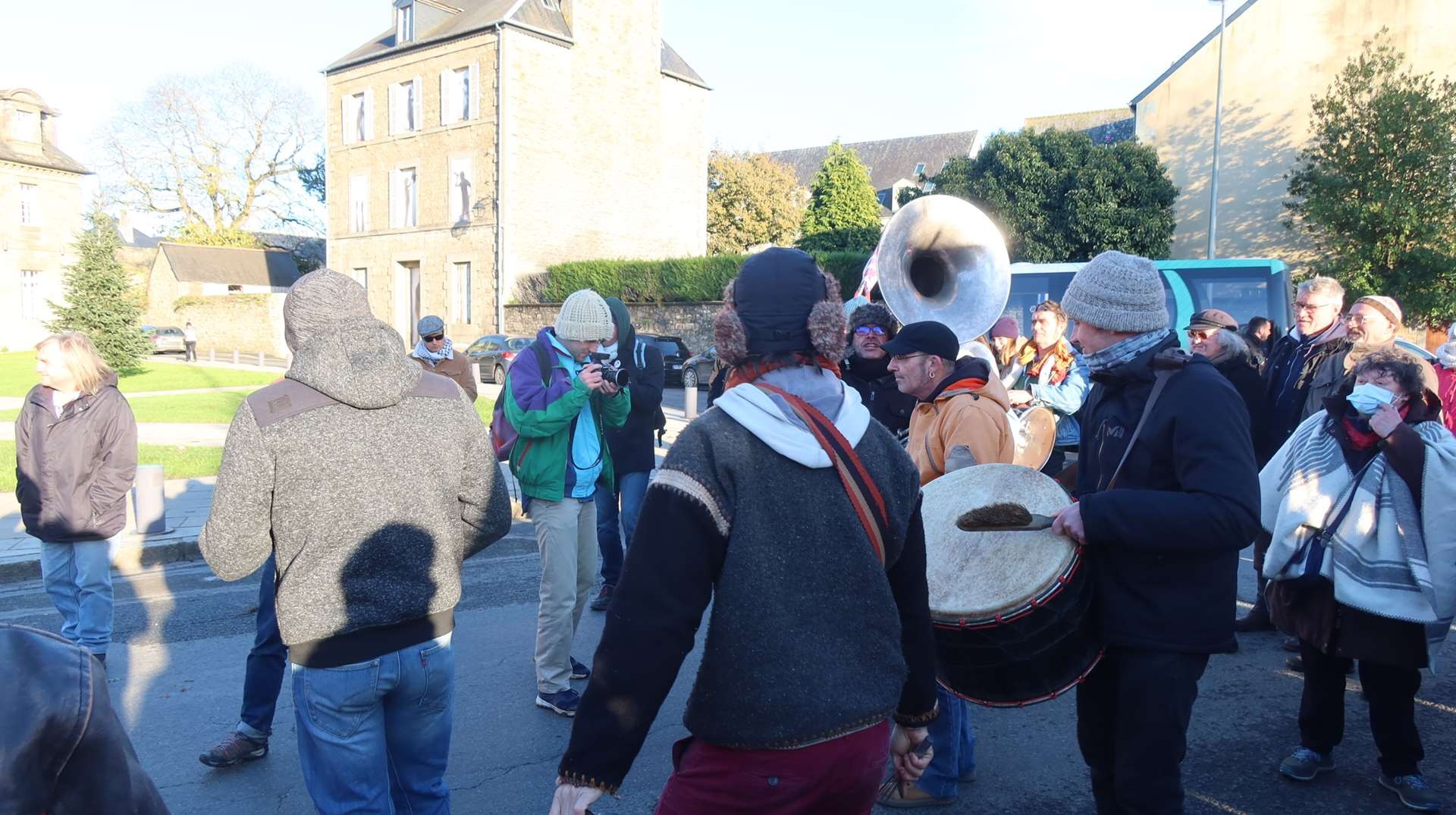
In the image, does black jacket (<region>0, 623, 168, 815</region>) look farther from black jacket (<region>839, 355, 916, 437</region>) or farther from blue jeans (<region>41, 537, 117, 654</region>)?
blue jeans (<region>41, 537, 117, 654</region>)

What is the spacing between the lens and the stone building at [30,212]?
45.2 metres

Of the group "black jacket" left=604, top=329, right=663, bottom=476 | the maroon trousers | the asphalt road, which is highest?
"black jacket" left=604, top=329, right=663, bottom=476

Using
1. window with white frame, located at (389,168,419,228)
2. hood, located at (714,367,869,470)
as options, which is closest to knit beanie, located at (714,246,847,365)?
hood, located at (714,367,869,470)

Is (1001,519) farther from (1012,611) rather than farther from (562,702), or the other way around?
(562,702)

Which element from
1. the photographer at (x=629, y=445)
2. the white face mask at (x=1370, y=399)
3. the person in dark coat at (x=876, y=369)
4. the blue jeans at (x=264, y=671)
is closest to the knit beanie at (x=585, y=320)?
the photographer at (x=629, y=445)

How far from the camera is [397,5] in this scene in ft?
118

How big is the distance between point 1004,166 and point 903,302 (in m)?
20.6

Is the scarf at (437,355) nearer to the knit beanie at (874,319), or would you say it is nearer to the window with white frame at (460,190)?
the knit beanie at (874,319)

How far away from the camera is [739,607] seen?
192 centimetres

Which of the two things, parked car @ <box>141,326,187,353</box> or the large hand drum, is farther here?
parked car @ <box>141,326,187,353</box>

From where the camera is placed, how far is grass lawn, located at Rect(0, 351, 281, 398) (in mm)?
23078

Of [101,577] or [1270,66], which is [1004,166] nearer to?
[1270,66]

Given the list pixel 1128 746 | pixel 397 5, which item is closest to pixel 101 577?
pixel 1128 746

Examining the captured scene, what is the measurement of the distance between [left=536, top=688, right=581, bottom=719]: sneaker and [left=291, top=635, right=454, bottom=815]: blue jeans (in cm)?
183
